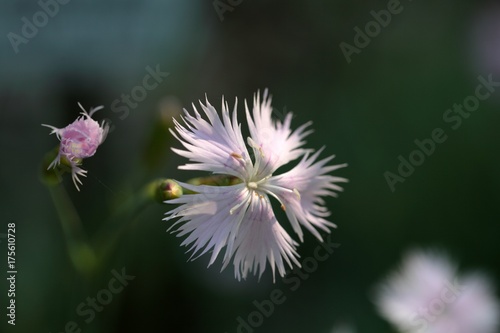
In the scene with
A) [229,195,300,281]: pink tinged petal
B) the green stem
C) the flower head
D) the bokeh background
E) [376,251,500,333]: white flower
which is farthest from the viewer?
the bokeh background

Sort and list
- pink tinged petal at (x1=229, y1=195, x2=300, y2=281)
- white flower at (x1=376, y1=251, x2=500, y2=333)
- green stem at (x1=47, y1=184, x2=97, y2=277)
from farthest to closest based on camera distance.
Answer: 1. white flower at (x1=376, y1=251, x2=500, y2=333)
2. green stem at (x1=47, y1=184, x2=97, y2=277)
3. pink tinged petal at (x1=229, y1=195, x2=300, y2=281)

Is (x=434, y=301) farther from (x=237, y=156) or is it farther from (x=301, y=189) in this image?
(x=237, y=156)

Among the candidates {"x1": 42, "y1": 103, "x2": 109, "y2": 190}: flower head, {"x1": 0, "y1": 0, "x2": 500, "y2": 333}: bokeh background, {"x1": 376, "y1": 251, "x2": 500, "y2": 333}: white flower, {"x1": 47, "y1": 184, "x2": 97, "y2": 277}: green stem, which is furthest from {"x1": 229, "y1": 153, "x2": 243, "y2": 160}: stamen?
{"x1": 376, "y1": 251, "x2": 500, "y2": 333}: white flower

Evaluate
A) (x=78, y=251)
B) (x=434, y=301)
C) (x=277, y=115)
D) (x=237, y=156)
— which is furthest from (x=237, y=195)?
(x=277, y=115)

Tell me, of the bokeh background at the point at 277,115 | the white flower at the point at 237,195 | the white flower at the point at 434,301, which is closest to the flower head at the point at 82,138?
the white flower at the point at 237,195

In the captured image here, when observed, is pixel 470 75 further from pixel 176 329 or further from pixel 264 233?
pixel 264 233

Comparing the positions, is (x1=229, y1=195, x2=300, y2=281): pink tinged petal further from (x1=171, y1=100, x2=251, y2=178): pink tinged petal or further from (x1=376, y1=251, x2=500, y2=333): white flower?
(x1=376, y1=251, x2=500, y2=333): white flower
